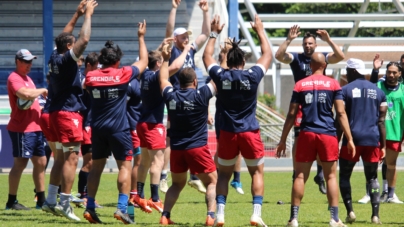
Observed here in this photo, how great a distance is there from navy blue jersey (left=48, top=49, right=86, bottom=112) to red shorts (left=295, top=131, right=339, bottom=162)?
2.98 metres

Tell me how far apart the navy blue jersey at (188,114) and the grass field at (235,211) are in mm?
1087

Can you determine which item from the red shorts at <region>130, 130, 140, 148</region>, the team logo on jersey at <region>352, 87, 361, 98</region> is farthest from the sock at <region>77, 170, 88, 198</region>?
the team logo on jersey at <region>352, 87, 361, 98</region>

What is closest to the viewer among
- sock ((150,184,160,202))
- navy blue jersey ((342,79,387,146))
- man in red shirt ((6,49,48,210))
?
navy blue jersey ((342,79,387,146))

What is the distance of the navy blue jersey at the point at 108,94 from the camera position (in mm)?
9523

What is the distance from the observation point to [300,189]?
9.49 metres

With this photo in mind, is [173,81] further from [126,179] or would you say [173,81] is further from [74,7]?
[74,7]

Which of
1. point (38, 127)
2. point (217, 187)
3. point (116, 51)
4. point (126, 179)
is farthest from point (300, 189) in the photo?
point (38, 127)

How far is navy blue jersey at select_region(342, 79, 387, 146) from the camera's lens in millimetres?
10398

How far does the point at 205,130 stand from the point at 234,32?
14.7m

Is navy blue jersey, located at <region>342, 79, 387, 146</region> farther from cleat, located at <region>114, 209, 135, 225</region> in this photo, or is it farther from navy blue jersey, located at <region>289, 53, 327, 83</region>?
cleat, located at <region>114, 209, 135, 225</region>

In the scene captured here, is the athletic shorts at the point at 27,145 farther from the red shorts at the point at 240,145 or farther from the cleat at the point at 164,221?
the red shorts at the point at 240,145

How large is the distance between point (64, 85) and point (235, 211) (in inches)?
121

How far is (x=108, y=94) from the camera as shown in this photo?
954cm

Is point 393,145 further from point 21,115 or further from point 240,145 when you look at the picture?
point 21,115
